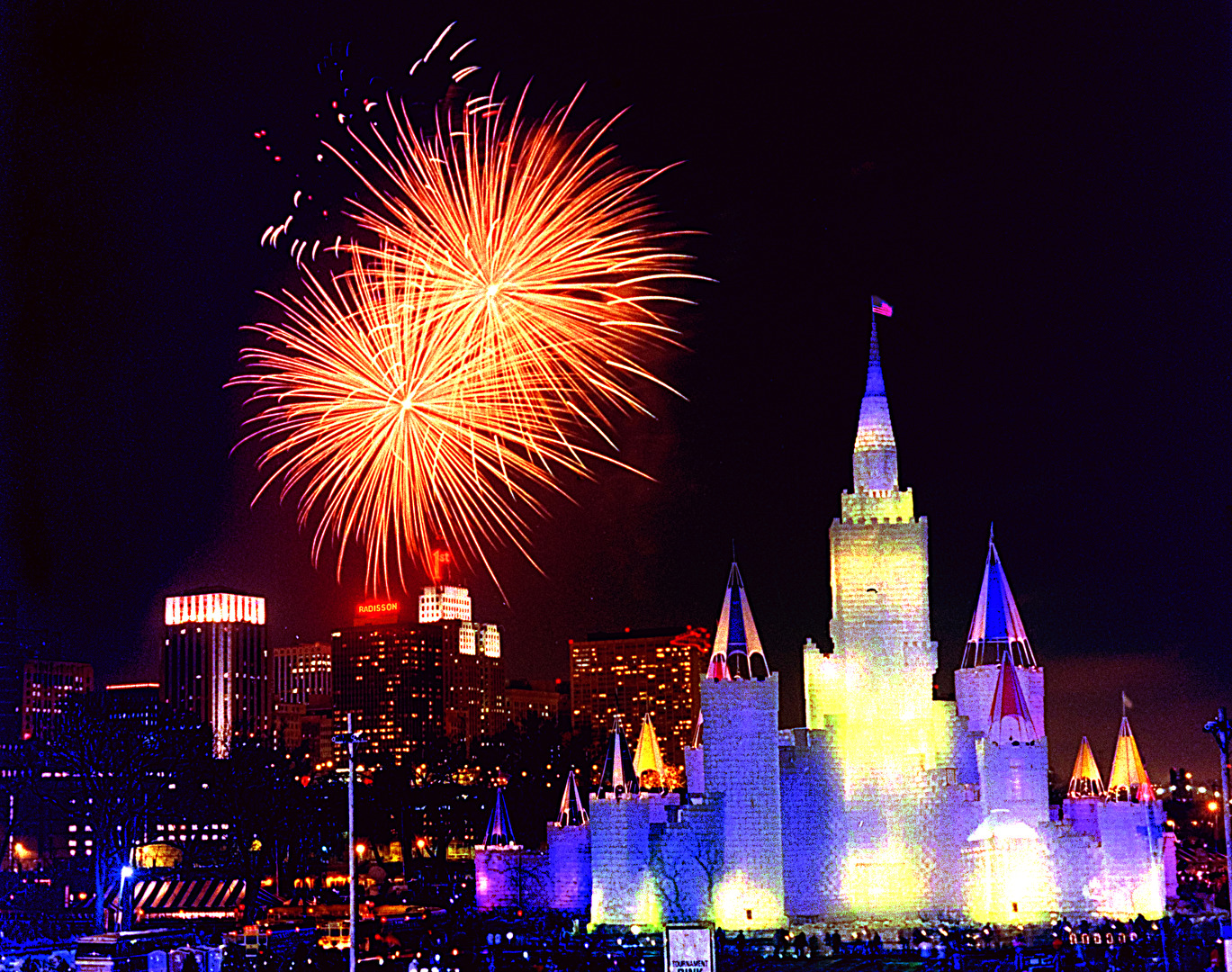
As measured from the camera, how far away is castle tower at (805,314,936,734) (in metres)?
78.3

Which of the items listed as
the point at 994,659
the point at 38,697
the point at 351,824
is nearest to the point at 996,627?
the point at 994,659

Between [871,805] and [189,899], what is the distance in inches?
1629

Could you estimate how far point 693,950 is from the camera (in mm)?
35500

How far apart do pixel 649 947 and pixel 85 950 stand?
87.7ft

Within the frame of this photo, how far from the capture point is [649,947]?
6906cm

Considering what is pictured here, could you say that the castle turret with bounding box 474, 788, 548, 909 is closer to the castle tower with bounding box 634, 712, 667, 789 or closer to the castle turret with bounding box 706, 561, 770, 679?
the castle tower with bounding box 634, 712, 667, 789

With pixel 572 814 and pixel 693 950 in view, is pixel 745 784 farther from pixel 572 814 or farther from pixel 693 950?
pixel 693 950

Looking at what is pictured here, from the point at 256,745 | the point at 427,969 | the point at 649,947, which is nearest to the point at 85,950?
the point at 427,969

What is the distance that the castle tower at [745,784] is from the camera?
73.9 meters

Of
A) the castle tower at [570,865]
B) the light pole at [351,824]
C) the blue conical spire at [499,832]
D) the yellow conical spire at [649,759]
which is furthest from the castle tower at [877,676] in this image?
the light pole at [351,824]

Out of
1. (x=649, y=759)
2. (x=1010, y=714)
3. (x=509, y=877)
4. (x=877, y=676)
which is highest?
(x=877, y=676)

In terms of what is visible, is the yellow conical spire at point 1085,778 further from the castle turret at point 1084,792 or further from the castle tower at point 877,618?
the castle tower at point 877,618

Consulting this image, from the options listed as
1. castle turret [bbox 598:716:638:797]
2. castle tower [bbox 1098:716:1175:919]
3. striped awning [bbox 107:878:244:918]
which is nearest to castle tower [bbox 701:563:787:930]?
castle turret [bbox 598:716:638:797]

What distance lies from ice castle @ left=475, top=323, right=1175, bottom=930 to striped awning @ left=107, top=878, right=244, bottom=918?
28.1 m
